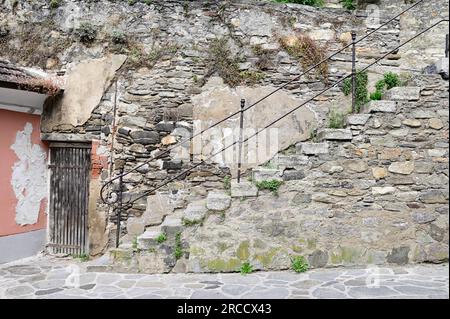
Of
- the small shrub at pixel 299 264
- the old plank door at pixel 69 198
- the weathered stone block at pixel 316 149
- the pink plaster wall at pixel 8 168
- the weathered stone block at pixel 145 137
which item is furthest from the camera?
the old plank door at pixel 69 198

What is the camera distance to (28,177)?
6379 millimetres

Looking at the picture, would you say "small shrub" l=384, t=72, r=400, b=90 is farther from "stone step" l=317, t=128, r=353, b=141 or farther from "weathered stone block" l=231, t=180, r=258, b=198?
"weathered stone block" l=231, t=180, r=258, b=198

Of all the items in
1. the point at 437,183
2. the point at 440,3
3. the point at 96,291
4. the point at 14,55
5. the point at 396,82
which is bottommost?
the point at 96,291

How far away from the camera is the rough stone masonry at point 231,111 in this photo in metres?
5.02

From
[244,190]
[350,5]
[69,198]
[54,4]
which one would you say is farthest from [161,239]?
[350,5]

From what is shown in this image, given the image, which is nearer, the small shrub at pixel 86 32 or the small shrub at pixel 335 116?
the small shrub at pixel 335 116

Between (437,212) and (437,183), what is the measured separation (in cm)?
A: 36

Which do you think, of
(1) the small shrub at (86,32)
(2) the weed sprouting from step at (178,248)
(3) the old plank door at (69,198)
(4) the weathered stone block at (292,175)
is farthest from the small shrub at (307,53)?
(3) the old plank door at (69,198)

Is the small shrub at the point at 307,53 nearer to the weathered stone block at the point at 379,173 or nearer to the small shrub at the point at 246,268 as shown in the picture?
the weathered stone block at the point at 379,173

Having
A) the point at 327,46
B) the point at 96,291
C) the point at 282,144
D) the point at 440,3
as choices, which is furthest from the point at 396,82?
the point at 96,291

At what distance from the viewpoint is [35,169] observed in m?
6.48

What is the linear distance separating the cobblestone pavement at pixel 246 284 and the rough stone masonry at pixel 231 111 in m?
0.33

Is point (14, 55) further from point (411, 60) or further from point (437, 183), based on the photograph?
point (411, 60)

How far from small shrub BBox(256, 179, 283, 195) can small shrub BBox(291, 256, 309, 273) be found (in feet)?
2.80
